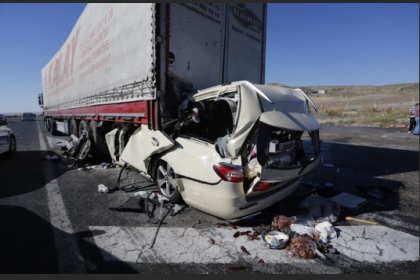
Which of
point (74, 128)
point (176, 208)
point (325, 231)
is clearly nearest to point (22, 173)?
point (74, 128)

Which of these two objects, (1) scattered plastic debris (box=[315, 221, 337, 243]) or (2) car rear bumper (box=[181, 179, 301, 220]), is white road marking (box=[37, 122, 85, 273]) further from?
(1) scattered plastic debris (box=[315, 221, 337, 243])

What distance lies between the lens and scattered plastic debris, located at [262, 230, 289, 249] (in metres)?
3.25

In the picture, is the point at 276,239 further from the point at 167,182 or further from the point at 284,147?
the point at 167,182

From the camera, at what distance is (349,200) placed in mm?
4762

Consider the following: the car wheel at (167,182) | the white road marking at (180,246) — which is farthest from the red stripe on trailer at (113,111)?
the white road marking at (180,246)

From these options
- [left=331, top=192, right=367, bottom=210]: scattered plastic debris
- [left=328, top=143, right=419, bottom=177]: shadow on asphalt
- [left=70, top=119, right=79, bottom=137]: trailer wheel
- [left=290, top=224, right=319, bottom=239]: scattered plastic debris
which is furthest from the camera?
[left=70, top=119, right=79, bottom=137]: trailer wheel

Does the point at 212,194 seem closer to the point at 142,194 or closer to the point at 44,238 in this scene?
the point at 142,194

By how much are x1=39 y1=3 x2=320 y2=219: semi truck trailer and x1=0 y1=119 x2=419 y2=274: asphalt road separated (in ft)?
1.61

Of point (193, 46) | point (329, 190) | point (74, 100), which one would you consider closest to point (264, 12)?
point (193, 46)

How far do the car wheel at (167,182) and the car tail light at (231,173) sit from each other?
3.38 feet

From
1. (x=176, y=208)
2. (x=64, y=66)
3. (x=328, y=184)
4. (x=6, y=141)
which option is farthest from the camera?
(x=64, y=66)

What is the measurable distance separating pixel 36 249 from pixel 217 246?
6.68 ft

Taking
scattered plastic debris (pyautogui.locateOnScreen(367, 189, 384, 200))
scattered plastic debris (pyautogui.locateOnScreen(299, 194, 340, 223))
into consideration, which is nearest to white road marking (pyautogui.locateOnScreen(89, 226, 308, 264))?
scattered plastic debris (pyautogui.locateOnScreen(299, 194, 340, 223))

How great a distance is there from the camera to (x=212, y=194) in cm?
357
